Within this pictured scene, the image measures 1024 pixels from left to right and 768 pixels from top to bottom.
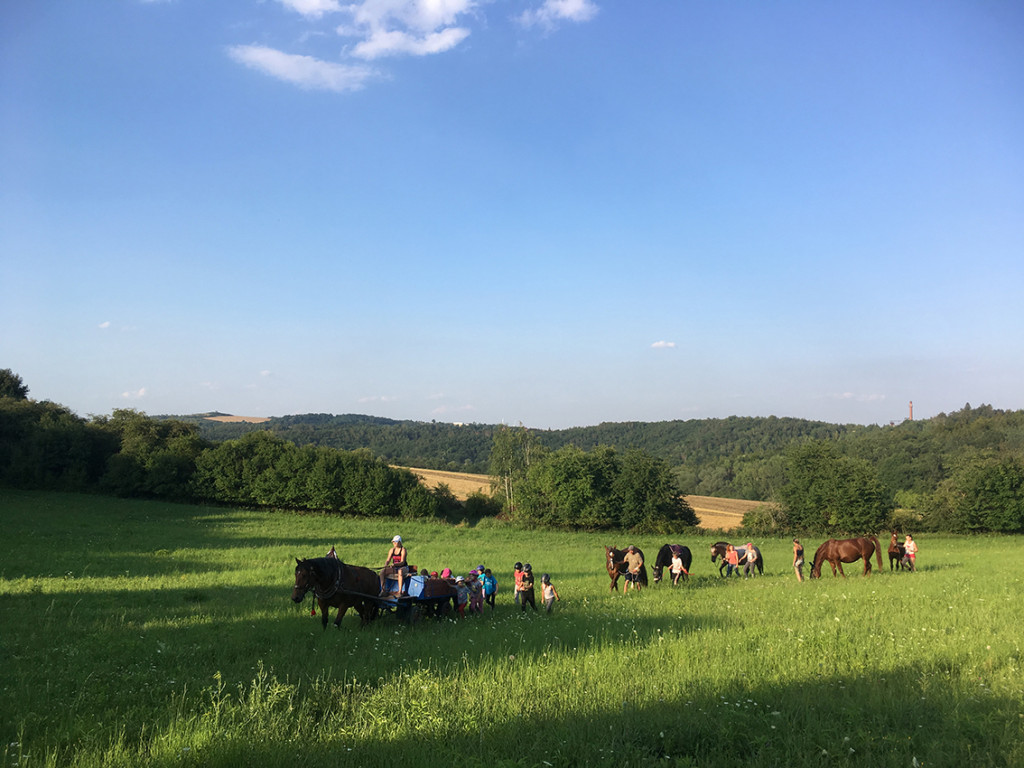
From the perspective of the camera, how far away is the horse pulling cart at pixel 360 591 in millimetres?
11266

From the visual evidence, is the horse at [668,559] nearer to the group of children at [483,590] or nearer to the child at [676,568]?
the child at [676,568]

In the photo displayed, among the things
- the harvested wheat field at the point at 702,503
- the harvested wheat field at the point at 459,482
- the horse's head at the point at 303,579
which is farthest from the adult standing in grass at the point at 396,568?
the harvested wheat field at the point at 459,482

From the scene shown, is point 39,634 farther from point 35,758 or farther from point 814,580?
point 814,580

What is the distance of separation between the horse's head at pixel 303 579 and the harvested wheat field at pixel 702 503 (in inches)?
1835

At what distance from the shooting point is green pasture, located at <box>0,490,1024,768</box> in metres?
5.32

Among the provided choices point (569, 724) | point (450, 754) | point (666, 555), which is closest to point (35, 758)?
point (450, 754)

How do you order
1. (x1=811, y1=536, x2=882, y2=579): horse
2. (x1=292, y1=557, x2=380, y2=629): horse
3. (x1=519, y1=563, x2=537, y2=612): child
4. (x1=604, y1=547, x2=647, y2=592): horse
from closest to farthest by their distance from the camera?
(x1=292, y1=557, x2=380, y2=629): horse < (x1=519, y1=563, x2=537, y2=612): child < (x1=604, y1=547, x2=647, y2=592): horse < (x1=811, y1=536, x2=882, y2=579): horse

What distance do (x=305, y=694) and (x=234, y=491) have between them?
4909 cm

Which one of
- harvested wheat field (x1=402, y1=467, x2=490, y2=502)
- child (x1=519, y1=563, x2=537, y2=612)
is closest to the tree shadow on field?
child (x1=519, y1=563, x2=537, y2=612)

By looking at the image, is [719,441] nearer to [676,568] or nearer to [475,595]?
[676,568]

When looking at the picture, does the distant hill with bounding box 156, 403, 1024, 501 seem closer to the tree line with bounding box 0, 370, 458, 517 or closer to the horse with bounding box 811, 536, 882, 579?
the tree line with bounding box 0, 370, 458, 517

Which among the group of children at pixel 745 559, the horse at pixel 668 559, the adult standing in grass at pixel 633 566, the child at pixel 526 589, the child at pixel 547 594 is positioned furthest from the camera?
the group of children at pixel 745 559

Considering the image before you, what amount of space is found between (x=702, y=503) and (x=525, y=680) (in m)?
74.9

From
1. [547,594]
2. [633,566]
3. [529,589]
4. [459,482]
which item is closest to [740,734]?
[547,594]
